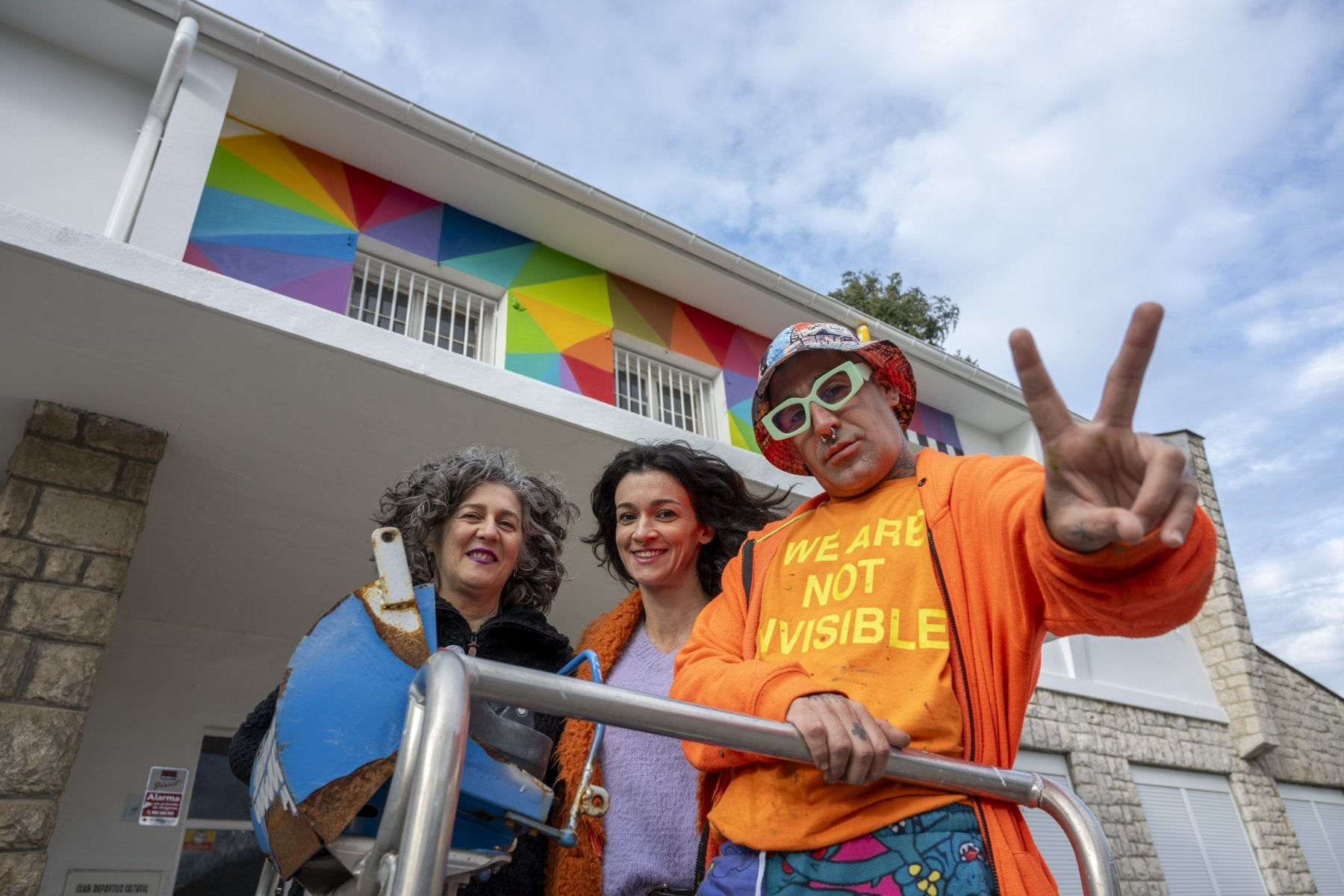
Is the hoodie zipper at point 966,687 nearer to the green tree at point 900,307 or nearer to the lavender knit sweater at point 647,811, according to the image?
the lavender knit sweater at point 647,811

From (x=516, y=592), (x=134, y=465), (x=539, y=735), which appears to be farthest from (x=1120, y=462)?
(x=134, y=465)

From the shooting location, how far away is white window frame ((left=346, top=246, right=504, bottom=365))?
199 inches

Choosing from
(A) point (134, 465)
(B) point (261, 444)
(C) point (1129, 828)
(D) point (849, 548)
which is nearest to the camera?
(D) point (849, 548)

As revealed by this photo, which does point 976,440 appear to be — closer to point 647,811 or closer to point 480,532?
point 480,532

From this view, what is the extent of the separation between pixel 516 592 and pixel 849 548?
122 centimetres

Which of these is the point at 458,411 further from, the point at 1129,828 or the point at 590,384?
the point at 1129,828

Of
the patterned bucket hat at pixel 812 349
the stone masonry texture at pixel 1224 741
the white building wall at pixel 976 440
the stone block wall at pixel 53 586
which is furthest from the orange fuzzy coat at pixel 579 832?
the white building wall at pixel 976 440

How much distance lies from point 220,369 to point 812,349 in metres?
2.71

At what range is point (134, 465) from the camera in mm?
3588

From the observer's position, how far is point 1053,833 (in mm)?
7371

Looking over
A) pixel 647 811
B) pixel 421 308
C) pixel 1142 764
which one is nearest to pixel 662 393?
pixel 421 308

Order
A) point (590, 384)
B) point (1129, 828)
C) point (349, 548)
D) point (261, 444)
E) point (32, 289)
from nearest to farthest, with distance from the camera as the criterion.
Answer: point (32, 289) < point (261, 444) < point (349, 548) < point (590, 384) < point (1129, 828)

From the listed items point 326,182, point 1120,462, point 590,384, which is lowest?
point 1120,462

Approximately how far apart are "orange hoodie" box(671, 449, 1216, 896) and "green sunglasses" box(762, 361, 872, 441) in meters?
0.20
